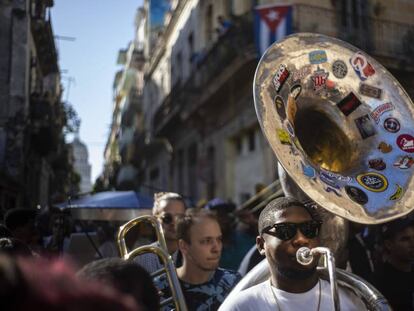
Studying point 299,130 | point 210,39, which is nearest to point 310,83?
point 299,130

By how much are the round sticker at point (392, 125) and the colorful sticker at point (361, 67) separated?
296 millimetres

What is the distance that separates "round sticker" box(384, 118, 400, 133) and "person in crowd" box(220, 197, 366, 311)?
1.01 metres

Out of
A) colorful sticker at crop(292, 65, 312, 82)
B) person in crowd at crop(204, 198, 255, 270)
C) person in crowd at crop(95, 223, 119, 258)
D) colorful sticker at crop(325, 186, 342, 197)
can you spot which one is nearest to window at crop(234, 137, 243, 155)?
person in crowd at crop(95, 223, 119, 258)

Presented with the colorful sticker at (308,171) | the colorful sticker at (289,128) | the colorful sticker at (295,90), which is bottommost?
the colorful sticker at (308,171)

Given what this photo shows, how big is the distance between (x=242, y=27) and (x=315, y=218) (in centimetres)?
896

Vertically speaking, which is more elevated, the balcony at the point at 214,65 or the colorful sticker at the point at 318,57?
the balcony at the point at 214,65

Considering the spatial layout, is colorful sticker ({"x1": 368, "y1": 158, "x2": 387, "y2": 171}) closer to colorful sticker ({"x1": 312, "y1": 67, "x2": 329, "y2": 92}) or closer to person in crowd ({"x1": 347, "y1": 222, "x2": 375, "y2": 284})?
colorful sticker ({"x1": 312, "y1": 67, "x2": 329, "y2": 92})

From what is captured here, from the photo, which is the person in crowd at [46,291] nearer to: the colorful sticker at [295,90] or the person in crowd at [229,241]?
the colorful sticker at [295,90]

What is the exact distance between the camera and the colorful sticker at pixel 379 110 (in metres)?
3.00

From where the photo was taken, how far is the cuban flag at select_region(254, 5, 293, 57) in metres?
9.40

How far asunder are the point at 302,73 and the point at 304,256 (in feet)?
4.22

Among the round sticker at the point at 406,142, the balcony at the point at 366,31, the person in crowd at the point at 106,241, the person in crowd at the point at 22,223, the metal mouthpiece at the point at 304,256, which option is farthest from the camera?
the balcony at the point at 366,31

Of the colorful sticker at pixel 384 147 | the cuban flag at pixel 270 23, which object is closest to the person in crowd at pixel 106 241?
the colorful sticker at pixel 384 147

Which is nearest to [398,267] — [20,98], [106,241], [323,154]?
[323,154]
